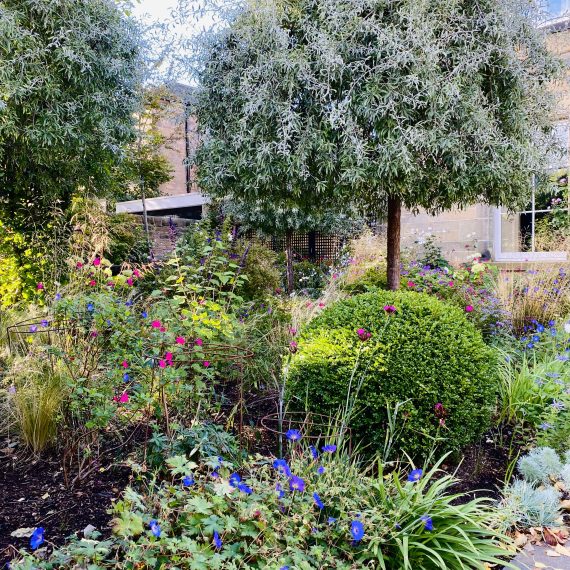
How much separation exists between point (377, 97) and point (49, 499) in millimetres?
3121

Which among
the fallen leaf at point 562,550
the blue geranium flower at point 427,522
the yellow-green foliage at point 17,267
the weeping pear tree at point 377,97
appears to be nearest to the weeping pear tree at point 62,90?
the yellow-green foliage at point 17,267

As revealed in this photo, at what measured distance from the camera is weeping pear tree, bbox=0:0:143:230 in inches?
160

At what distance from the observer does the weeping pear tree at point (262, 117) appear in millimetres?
3604

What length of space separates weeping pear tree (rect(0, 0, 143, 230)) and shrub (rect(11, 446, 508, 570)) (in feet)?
11.6

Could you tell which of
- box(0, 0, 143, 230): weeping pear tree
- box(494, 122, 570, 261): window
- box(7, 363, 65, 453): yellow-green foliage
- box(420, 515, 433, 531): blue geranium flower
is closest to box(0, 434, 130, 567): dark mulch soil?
box(7, 363, 65, 453): yellow-green foliage

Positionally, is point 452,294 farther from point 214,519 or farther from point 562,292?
point 214,519

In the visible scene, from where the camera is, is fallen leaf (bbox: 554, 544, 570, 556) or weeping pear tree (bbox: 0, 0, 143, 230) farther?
weeping pear tree (bbox: 0, 0, 143, 230)

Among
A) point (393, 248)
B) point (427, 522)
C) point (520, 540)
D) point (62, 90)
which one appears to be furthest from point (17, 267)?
point (520, 540)

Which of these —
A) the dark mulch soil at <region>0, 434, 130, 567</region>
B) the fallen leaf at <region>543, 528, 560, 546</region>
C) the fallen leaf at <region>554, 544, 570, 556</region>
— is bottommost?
the fallen leaf at <region>543, 528, 560, 546</region>

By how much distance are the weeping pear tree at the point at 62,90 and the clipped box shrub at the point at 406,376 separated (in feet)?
10.6

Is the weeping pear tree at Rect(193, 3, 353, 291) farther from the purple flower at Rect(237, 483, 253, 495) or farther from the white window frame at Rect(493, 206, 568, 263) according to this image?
the white window frame at Rect(493, 206, 568, 263)

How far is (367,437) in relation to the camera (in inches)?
103

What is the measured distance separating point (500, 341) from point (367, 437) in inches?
86.7

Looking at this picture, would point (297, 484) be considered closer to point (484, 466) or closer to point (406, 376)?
point (406, 376)
